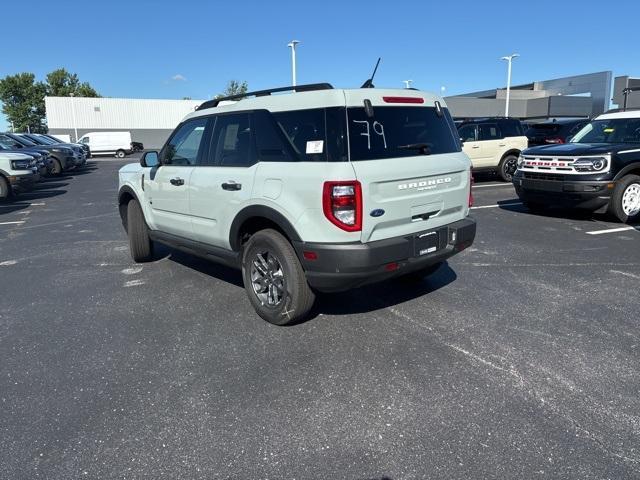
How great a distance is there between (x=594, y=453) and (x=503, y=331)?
5.14 feet

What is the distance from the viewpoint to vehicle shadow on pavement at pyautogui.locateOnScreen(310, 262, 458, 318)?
4664 millimetres

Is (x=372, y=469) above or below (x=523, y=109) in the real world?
below

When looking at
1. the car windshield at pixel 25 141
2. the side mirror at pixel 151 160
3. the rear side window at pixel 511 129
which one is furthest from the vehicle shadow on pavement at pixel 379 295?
the car windshield at pixel 25 141

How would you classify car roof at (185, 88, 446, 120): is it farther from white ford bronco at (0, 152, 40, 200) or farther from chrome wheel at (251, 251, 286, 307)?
white ford bronco at (0, 152, 40, 200)

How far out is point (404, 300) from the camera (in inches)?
191

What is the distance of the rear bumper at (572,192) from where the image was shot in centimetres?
802

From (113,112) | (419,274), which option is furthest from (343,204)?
(113,112)

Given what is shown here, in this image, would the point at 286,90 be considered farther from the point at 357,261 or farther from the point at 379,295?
the point at 379,295

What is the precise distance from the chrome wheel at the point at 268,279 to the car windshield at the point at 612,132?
758 centimetres

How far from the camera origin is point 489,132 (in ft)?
46.0

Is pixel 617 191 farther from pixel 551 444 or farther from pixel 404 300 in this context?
pixel 551 444

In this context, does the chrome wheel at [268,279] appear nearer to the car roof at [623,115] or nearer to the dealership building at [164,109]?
the car roof at [623,115]

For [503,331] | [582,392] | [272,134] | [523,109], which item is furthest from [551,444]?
[523,109]

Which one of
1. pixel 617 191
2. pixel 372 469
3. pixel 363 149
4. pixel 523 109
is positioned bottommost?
pixel 372 469
